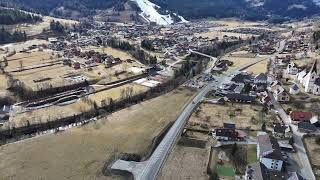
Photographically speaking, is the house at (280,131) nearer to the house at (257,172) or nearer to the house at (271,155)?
the house at (271,155)

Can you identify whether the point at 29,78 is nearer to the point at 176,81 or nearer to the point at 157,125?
the point at 176,81

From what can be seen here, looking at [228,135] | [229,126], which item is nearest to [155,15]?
[229,126]

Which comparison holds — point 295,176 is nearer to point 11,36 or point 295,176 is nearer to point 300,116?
point 300,116

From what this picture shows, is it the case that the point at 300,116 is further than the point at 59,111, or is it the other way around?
the point at 59,111

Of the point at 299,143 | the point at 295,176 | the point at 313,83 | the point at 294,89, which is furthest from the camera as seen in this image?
the point at 294,89

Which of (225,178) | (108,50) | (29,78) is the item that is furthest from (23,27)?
(225,178)

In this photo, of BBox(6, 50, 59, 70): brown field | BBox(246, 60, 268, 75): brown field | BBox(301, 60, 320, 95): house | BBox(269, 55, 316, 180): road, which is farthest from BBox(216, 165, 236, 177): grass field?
BBox(6, 50, 59, 70): brown field

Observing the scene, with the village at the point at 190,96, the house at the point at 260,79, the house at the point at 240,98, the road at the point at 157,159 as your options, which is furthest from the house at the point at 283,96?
the road at the point at 157,159
